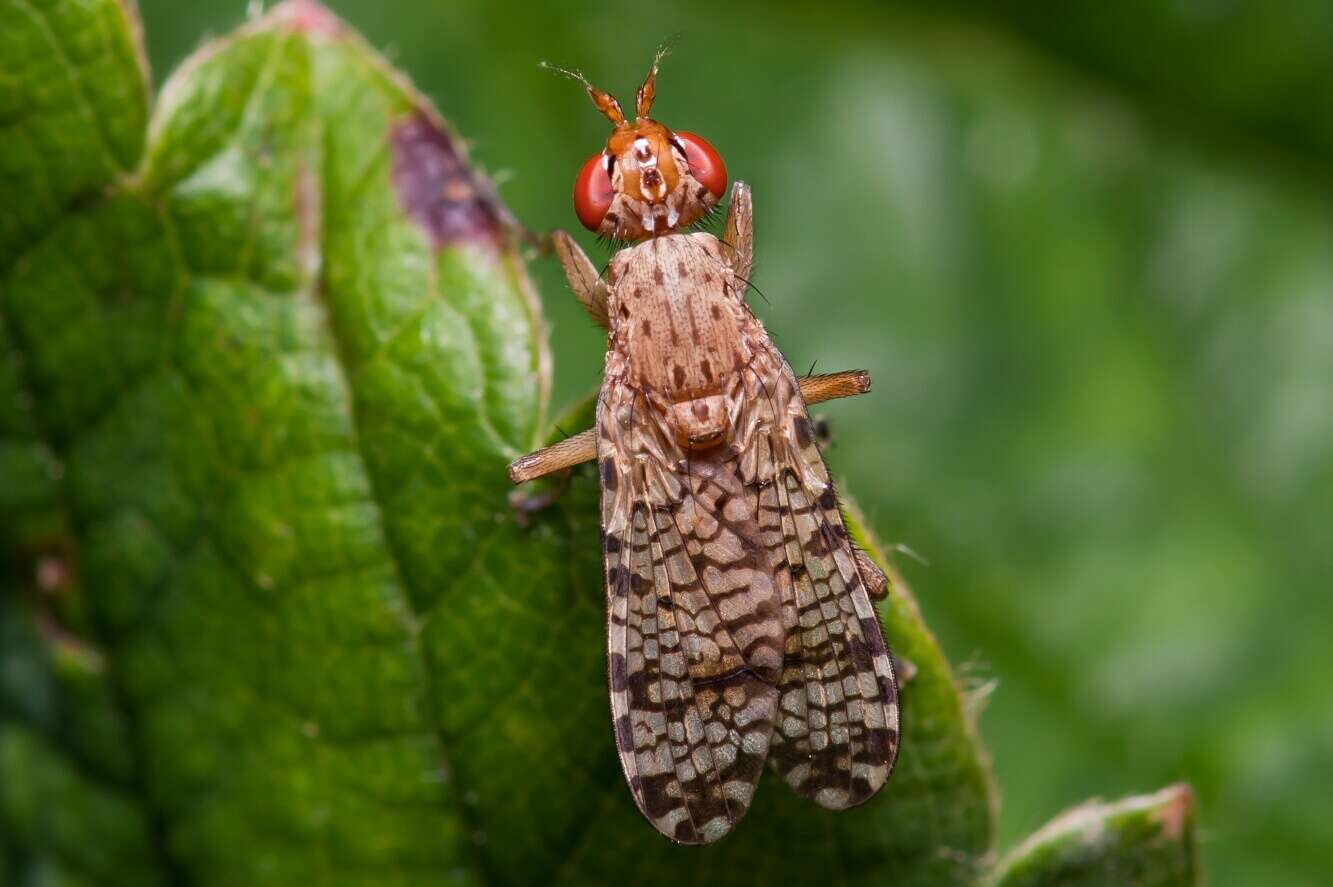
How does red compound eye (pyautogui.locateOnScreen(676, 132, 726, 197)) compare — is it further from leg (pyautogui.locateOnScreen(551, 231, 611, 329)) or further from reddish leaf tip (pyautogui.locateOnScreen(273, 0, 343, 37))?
reddish leaf tip (pyautogui.locateOnScreen(273, 0, 343, 37))

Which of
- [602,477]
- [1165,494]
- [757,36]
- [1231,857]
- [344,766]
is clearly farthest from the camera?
[757,36]

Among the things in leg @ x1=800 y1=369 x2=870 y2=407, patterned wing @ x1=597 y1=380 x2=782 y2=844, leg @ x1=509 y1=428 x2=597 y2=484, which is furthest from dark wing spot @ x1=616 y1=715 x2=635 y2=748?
leg @ x1=800 y1=369 x2=870 y2=407

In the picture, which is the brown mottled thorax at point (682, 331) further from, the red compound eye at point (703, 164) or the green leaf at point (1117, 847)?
the green leaf at point (1117, 847)

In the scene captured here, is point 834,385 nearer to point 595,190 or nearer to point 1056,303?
point 595,190

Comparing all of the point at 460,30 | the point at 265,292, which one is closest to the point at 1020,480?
the point at 460,30

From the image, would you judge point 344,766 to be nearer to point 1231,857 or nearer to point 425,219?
point 425,219

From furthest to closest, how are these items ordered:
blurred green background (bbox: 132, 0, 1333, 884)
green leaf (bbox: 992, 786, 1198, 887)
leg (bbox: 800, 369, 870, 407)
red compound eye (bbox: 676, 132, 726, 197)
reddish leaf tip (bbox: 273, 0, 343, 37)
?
blurred green background (bbox: 132, 0, 1333, 884) → red compound eye (bbox: 676, 132, 726, 197) → leg (bbox: 800, 369, 870, 407) → reddish leaf tip (bbox: 273, 0, 343, 37) → green leaf (bbox: 992, 786, 1198, 887)

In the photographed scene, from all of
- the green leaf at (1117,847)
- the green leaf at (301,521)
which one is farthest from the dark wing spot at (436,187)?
the green leaf at (1117,847)

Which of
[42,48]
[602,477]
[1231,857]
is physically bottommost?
[1231,857]
